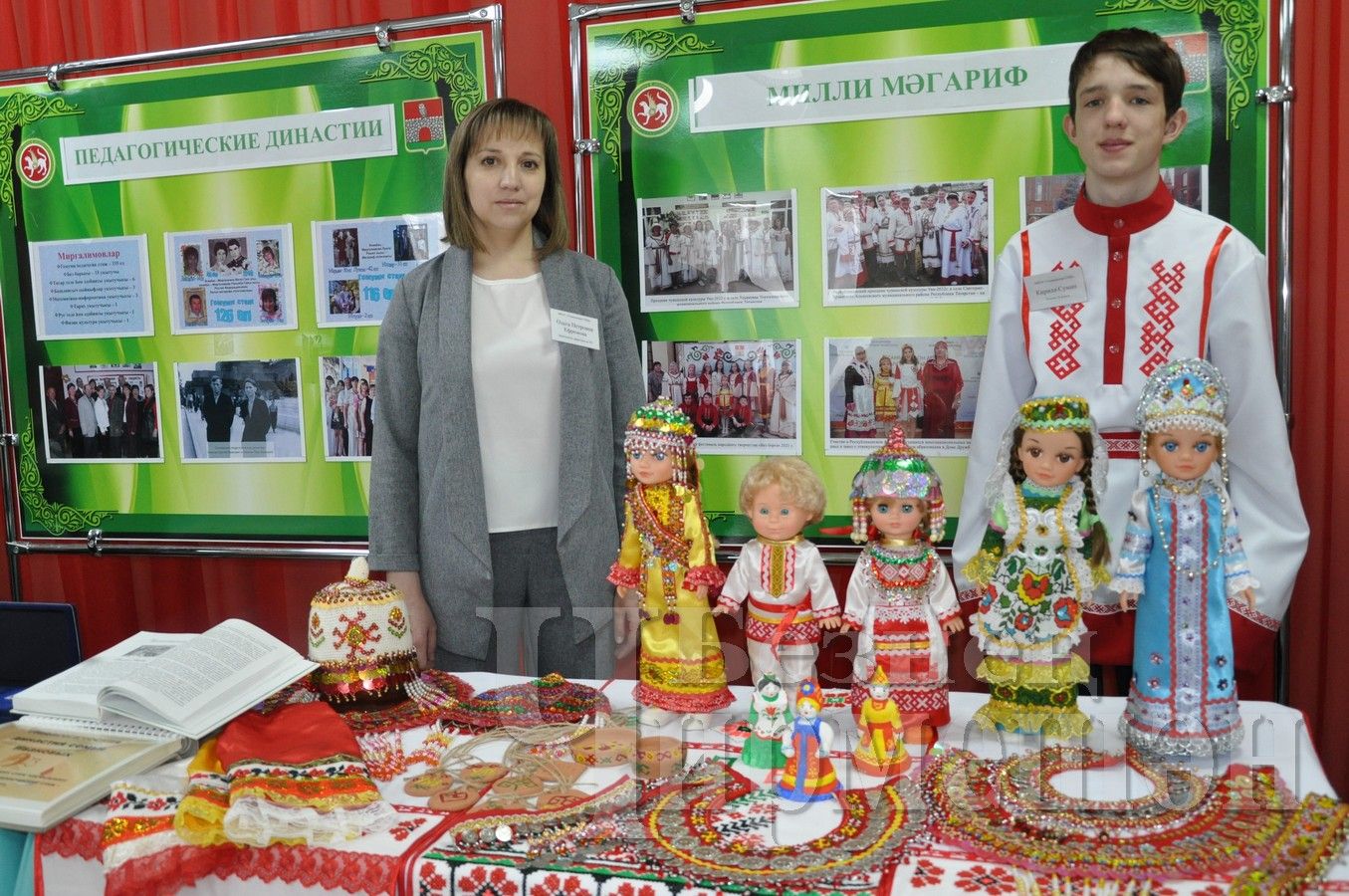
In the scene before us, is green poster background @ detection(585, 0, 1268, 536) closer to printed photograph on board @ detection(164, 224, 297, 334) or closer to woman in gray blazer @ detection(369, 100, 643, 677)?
woman in gray blazer @ detection(369, 100, 643, 677)

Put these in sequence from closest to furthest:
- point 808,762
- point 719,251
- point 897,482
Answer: point 808,762 < point 897,482 < point 719,251

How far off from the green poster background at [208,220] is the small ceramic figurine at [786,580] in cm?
158

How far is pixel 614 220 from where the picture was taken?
8.65 feet

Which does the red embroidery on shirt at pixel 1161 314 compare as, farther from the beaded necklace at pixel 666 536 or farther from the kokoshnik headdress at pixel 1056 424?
the beaded necklace at pixel 666 536

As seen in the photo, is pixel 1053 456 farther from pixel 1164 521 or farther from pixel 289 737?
pixel 289 737

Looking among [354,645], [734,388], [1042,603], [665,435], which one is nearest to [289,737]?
[354,645]

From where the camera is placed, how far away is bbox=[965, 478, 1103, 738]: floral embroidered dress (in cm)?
150

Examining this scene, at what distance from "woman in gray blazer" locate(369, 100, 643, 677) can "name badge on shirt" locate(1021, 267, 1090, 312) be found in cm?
84

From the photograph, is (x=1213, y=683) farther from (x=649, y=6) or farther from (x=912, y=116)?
(x=649, y=6)

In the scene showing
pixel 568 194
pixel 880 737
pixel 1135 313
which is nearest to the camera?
pixel 880 737

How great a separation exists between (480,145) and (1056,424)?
128 cm

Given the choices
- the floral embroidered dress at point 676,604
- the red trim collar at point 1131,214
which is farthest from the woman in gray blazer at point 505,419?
the red trim collar at point 1131,214

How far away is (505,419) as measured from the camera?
215 centimetres

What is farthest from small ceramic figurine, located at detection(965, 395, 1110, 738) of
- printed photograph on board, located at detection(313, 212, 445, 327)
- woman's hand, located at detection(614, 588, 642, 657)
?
printed photograph on board, located at detection(313, 212, 445, 327)
